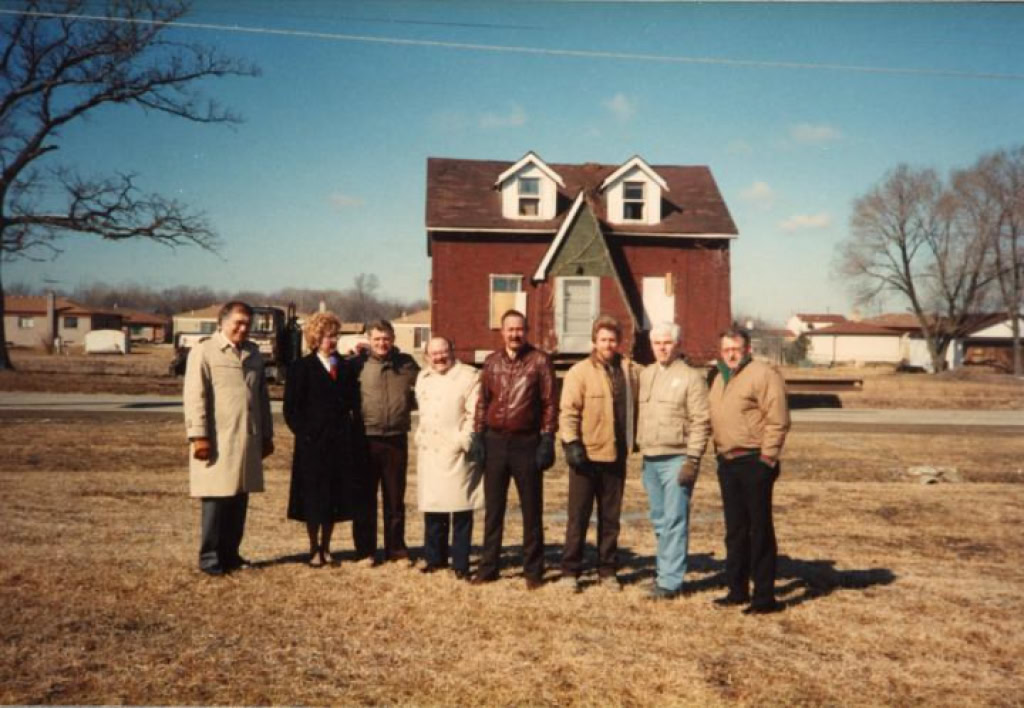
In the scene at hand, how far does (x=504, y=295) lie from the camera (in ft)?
86.0

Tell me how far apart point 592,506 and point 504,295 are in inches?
797

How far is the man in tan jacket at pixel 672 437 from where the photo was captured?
19.4ft

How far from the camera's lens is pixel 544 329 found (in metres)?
25.8

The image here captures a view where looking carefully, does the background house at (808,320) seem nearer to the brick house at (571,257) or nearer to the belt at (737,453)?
the brick house at (571,257)

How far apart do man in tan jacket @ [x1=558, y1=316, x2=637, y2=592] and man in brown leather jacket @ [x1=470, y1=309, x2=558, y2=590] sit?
188 millimetres

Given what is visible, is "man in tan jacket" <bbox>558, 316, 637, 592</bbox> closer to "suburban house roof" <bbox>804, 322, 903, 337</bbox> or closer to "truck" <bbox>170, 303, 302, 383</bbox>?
"truck" <bbox>170, 303, 302, 383</bbox>

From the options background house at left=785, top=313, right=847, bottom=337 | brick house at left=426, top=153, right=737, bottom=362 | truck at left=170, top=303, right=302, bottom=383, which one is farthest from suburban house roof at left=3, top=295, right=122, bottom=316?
background house at left=785, top=313, right=847, bottom=337

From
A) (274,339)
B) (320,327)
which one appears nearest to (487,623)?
(320,327)

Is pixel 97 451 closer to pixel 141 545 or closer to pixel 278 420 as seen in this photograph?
pixel 278 420

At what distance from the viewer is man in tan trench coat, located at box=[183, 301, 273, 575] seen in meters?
6.17

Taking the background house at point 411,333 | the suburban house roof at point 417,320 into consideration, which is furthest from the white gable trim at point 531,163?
the suburban house roof at point 417,320

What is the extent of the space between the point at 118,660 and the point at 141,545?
2920 mm

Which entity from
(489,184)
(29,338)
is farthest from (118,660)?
(29,338)

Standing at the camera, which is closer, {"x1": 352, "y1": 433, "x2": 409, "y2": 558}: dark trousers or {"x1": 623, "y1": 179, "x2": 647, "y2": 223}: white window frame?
{"x1": 352, "y1": 433, "x2": 409, "y2": 558}: dark trousers
